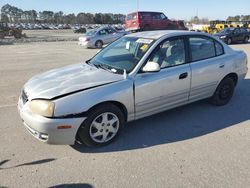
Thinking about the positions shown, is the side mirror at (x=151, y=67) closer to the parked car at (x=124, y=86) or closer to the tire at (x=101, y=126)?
the parked car at (x=124, y=86)

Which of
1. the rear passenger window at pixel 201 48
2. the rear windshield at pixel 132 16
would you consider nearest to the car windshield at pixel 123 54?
the rear passenger window at pixel 201 48

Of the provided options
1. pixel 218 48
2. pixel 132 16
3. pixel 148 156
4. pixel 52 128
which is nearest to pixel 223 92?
pixel 218 48

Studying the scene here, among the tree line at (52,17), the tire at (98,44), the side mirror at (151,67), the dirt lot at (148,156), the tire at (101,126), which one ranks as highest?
the tree line at (52,17)

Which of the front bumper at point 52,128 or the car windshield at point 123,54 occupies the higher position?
the car windshield at point 123,54

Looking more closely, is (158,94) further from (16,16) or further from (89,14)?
(16,16)

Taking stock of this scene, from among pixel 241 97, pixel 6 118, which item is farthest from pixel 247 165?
pixel 6 118

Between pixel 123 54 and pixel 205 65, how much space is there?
1517 millimetres

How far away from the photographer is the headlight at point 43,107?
3.54 metres

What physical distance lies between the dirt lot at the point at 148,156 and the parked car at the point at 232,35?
60.9 feet

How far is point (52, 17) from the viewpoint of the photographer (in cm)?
13812

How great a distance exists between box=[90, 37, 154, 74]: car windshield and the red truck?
21.4 meters

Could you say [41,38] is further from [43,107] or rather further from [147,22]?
[43,107]

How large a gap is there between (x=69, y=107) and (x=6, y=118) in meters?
2.08

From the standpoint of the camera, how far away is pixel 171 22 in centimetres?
2802
